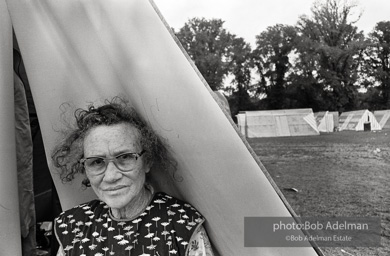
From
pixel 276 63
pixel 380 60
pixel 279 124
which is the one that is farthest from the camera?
pixel 276 63

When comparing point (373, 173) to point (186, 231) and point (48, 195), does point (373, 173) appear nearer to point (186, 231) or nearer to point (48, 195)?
point (48, 195)

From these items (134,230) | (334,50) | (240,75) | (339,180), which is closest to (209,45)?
(240,75)

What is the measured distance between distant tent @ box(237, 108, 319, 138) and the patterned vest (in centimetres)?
1695

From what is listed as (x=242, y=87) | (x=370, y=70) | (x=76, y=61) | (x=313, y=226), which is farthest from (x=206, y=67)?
(x=76, y=61)

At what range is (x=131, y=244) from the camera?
5.31 feet

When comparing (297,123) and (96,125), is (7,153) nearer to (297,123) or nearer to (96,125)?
(96,125)

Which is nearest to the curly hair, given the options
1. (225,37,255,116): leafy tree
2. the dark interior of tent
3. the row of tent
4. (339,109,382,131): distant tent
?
the dark interior of tent

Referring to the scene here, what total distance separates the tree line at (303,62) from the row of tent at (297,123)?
2.35 meters

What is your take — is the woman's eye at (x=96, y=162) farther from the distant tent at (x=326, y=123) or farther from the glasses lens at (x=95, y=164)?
the distant tent at (x=326, y=123)

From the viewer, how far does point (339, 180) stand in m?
7.54

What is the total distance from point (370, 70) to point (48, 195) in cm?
1966

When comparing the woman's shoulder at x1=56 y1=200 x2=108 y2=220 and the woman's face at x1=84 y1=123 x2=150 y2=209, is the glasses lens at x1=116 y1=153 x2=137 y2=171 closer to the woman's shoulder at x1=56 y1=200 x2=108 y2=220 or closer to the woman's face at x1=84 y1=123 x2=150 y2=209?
the woman's face at x1=84 y1=123 x2=150 y2=209

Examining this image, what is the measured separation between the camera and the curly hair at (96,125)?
1.73 m

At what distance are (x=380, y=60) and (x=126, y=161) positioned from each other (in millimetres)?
20056
